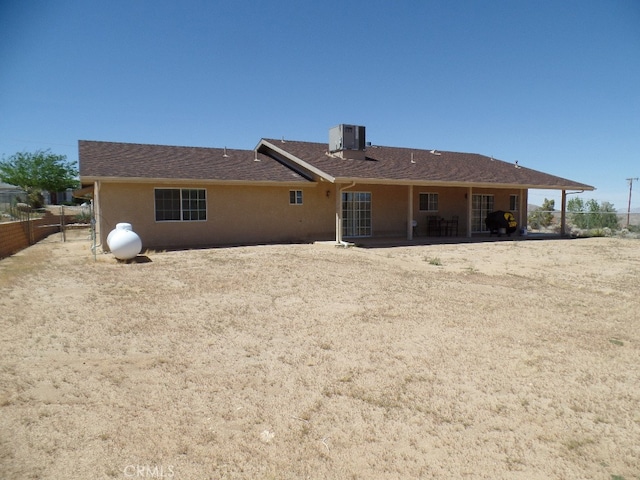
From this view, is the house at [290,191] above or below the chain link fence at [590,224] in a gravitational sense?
above

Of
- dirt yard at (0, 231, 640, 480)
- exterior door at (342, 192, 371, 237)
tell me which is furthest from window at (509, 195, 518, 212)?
dirt yard at (0, 231, 640, 480)

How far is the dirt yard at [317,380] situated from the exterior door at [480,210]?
13101 mm

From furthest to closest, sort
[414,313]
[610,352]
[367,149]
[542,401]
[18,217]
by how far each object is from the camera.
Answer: [367,149] < [18,217] < [414,313] < [610,352] < [542,401]

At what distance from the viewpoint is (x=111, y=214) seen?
1428 centimetres

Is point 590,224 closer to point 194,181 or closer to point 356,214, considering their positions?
point 356,214

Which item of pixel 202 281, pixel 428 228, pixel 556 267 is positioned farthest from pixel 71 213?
pixel 556 267

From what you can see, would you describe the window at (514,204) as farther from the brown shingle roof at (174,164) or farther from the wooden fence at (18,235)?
the wooden fence at (18,235)

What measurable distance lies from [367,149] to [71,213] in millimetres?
22667

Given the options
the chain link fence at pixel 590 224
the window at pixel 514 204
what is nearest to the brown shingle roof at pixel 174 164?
the window at pixel 514 204

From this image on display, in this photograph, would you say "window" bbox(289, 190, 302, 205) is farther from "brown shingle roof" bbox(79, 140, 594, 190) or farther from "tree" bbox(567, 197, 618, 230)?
"tree" bbox(567, 197, 618, 230)

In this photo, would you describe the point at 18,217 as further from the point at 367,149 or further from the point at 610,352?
the point at 610,352

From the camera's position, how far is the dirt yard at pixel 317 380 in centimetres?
324

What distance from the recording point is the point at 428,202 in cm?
2075

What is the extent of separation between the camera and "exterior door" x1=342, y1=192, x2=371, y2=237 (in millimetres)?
18562
